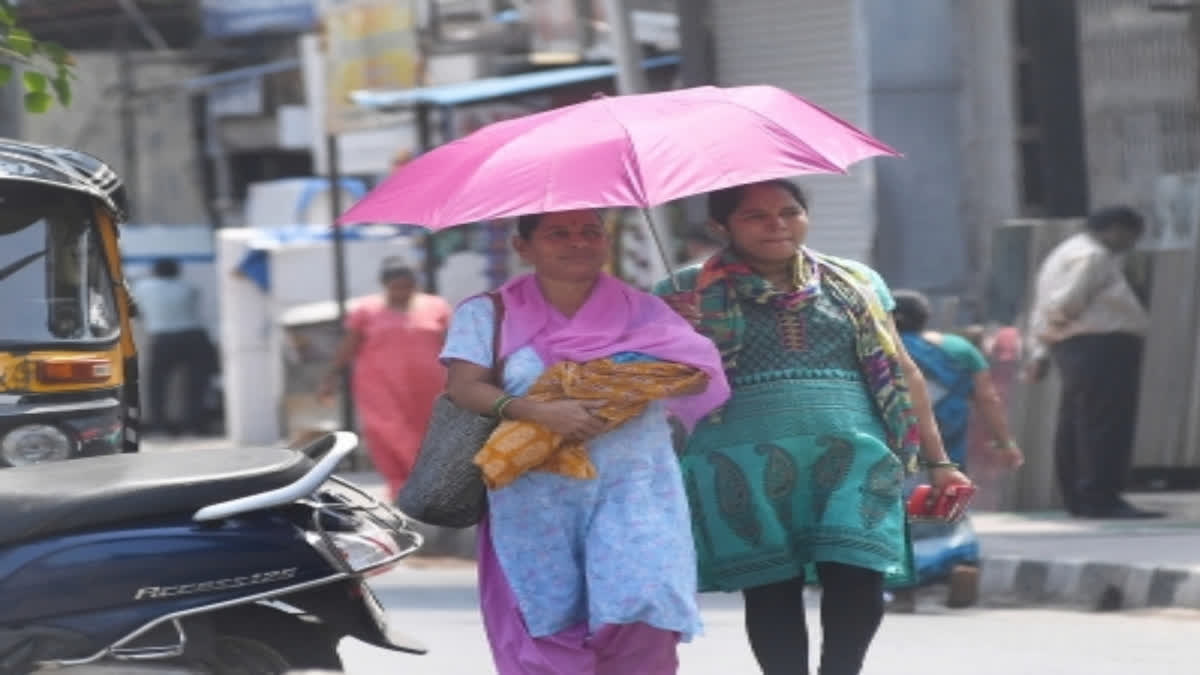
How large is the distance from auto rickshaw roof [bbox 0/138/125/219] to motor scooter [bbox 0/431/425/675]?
2569 millimetres

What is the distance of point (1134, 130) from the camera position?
14.8 metres

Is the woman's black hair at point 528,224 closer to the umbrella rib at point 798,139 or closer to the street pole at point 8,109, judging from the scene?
the umbrella rib at point 798,139

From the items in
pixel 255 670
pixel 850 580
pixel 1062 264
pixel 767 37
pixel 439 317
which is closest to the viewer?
pixel 255 670

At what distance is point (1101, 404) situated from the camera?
1256 centimetres

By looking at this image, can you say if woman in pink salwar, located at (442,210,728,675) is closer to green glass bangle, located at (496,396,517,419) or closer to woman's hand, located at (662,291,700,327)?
green glass bangle, located at (496,396,517,419)

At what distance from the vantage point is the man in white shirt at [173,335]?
73.4 ft

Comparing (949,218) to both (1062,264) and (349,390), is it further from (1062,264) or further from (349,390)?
(349,390)

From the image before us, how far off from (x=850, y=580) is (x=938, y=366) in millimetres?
4663

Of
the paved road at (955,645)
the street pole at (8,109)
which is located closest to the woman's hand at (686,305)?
the paved road at (955,645)

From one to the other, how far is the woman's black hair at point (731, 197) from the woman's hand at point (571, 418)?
2.31ft

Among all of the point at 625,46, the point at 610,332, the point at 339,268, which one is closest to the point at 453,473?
the point at 610,332

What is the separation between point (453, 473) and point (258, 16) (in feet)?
74.0

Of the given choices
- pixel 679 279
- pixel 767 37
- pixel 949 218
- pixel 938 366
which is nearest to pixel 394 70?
pixel 767 37

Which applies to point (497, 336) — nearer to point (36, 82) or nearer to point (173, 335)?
point (36, 82)
